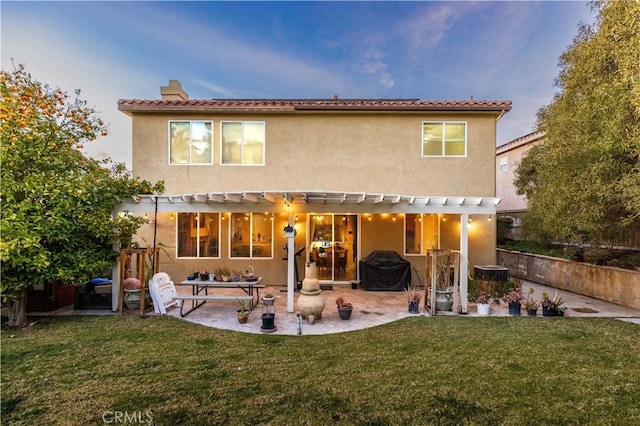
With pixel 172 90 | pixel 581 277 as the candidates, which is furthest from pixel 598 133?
pixel 172 90

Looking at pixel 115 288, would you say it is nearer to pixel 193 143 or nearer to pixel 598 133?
pixel 193 143

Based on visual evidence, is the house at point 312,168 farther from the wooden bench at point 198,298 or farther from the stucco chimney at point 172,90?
the wooden bench at point 198,298

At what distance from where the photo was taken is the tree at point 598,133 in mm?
6258

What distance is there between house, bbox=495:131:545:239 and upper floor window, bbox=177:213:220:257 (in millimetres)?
14844

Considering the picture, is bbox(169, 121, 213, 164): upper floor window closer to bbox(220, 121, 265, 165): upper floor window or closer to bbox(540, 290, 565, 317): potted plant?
bbox(220, 121, 265, 165): upper floor window

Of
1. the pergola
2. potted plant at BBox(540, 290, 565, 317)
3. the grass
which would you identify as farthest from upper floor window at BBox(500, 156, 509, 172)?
the grass

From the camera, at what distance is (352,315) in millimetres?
7062

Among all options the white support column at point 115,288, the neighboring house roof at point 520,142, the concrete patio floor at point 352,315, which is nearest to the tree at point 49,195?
the white support column at point 115,288

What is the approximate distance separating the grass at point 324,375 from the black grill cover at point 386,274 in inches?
132

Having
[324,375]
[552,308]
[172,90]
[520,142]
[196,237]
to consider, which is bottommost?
[324,375]

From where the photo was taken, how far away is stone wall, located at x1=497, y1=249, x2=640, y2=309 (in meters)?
7.96

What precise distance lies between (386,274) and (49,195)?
8.56 metres

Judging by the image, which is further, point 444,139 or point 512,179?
point 512,179

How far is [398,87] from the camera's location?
15930mm
